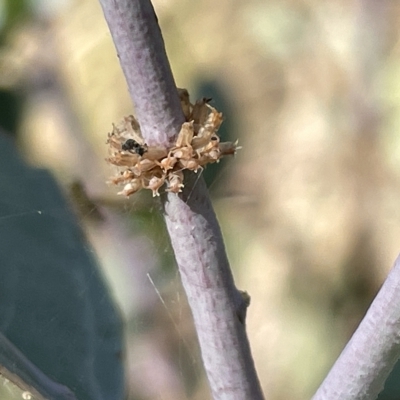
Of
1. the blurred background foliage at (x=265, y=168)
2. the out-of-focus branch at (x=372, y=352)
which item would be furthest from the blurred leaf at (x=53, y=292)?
the out-of-focus branch at (x=372, y=352)

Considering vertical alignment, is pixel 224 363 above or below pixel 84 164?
below

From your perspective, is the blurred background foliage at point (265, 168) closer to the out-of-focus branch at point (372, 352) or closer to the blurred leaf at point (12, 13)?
the blurred leaf at point (12, 13)

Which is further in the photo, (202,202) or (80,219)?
(80,219)

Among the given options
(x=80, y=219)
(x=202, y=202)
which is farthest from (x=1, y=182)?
(x=202, y=202)

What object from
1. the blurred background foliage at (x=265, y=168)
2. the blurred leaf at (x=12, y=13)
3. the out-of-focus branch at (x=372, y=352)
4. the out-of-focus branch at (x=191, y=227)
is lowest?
the out-of-focus branch at (x=372, y=352)

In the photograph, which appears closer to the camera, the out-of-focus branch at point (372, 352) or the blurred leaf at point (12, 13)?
the out-of-focus branch at point (372, 352)

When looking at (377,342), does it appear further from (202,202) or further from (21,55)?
(21,55)

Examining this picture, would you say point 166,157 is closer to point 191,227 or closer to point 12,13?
point 191,227
